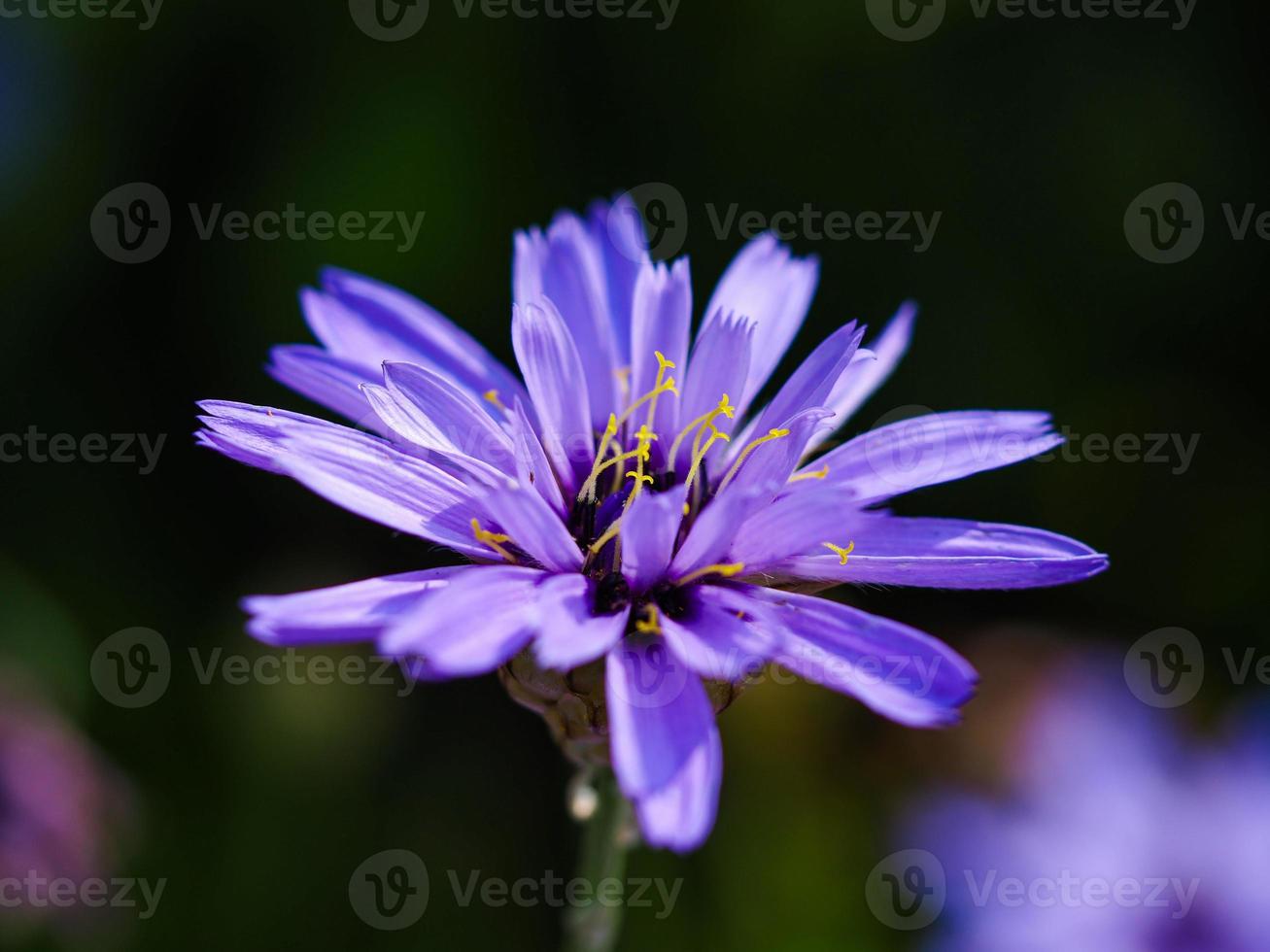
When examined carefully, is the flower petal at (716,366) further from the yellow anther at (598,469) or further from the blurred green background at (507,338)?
the blurred green background at (507,338)

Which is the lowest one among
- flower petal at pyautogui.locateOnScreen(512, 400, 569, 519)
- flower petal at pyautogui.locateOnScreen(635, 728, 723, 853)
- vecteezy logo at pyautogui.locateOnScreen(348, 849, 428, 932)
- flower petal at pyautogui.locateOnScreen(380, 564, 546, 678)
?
vecteezy logo at pyautogui.locateOnScreen(348, 849, 428, 932)

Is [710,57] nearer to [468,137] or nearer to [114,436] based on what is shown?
[468,137]

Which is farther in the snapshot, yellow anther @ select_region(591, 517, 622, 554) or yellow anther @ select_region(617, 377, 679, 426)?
yellow anther @ select_region(617, 377, 679, 426)

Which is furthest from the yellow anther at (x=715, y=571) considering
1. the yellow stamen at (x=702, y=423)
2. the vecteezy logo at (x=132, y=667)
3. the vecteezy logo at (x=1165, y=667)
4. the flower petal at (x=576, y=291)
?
the vecteezy logo at (x=1165, y=667)

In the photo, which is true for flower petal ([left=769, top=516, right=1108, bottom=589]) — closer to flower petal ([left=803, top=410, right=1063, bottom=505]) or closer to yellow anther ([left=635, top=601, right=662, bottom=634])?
flower petal ([left=803, top=410, right=1063, bottom=505])

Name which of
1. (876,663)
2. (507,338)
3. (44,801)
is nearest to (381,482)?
(876,663)

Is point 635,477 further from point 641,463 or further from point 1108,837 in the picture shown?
point 1108,837

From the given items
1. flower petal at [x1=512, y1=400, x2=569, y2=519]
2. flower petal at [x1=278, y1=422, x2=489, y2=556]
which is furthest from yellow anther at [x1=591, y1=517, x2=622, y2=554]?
flower petal at [x1=278, y1=422, x2=489, y2=556]
